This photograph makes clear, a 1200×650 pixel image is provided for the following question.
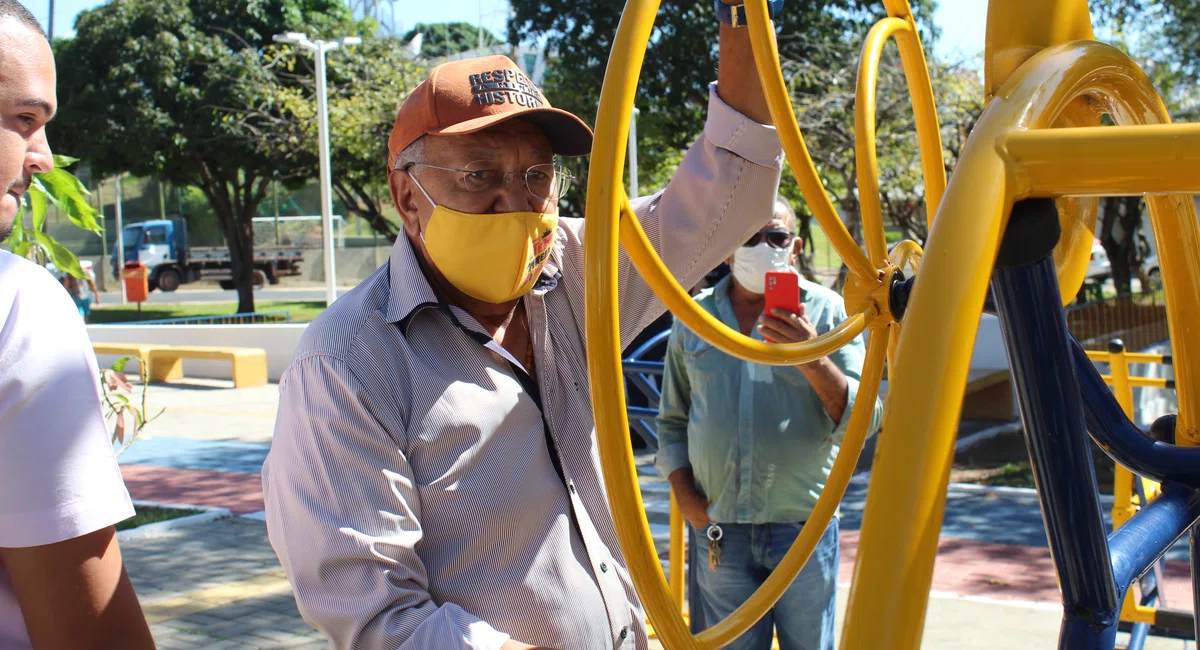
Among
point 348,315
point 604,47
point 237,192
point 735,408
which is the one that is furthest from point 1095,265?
point 348,315

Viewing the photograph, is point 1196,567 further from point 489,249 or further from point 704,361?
point 704,361

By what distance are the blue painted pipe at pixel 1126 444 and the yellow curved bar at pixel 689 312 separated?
12.3 inches

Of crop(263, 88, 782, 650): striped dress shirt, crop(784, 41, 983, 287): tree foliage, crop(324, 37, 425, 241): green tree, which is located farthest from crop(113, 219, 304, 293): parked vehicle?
crop(263, 88, 782, 650): striped dress shirt

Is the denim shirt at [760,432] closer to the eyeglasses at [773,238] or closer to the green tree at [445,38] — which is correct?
the eyeglasses at [773,238]

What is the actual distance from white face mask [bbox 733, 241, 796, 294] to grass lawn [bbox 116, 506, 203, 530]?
15.8 ft

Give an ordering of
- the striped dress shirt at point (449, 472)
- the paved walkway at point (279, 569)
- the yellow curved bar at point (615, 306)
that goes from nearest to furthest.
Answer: the yellow curved bar at point (615, 306) < the striped dress shirt at point (449, 472) < the paved walkway at point (279, 569)

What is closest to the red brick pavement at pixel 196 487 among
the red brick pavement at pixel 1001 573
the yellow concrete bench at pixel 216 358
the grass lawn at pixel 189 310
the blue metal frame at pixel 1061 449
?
the red brick pavement at pixel 1001 573

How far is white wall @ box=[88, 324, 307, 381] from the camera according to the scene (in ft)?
48.3

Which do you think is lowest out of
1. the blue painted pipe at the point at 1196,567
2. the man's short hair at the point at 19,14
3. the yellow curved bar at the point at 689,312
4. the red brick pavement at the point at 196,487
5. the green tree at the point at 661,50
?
the red brick pavement at the point at 196,487

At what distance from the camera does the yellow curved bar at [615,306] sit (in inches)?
37.7

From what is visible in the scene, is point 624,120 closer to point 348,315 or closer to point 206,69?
point 348,315

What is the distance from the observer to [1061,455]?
3.34 ft

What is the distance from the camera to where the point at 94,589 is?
60.6 inches

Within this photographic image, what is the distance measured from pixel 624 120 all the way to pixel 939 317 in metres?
0.34
